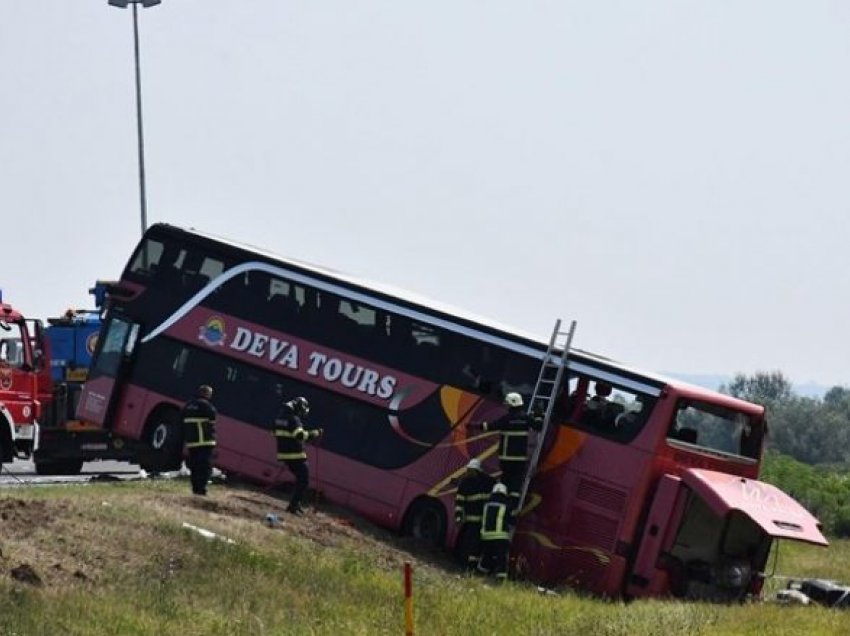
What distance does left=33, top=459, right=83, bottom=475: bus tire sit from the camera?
1341 inches

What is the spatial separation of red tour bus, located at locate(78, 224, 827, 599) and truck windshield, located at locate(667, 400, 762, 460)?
0.03 m

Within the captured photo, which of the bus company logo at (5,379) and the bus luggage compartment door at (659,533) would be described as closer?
the bus luggage compartment door at (659,533)

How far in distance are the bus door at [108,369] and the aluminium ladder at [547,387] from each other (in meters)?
6.66

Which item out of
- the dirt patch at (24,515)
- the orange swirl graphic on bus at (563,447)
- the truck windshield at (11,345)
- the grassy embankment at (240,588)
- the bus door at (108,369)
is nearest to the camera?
the grassy embankment at (240,588)

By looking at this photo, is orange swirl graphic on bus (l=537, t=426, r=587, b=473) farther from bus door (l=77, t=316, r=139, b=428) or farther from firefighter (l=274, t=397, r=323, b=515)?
bus door (l=77, t=316, r=139, b=428)

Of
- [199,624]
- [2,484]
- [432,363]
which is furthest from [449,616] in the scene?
[2,484]

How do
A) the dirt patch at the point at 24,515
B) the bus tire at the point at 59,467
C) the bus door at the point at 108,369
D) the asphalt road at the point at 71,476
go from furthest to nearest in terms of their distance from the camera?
1. the bus tire at the point at 59,467
2. the asphalt road at the point at 71,476
3. the bus door at the point at 108,369
4. the dirt patch at the point at 24,515

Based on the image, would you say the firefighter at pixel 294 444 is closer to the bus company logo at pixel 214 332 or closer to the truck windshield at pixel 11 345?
the bus company logo at pixel 214 332

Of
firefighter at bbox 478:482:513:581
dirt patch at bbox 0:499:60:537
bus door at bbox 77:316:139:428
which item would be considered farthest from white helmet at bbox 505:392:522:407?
bus door at bbox 77:316:139:428

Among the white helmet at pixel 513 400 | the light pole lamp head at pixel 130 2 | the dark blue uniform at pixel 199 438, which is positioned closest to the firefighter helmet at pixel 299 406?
the dark blue uniform at pixel 199 438

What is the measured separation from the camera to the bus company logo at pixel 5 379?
29.4 m

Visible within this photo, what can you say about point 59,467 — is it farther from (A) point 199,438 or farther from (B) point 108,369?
(A) point 199,438

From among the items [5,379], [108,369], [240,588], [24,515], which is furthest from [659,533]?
[5,379]

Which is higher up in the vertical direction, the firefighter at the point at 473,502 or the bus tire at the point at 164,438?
the firefighter at the point at 473,502
